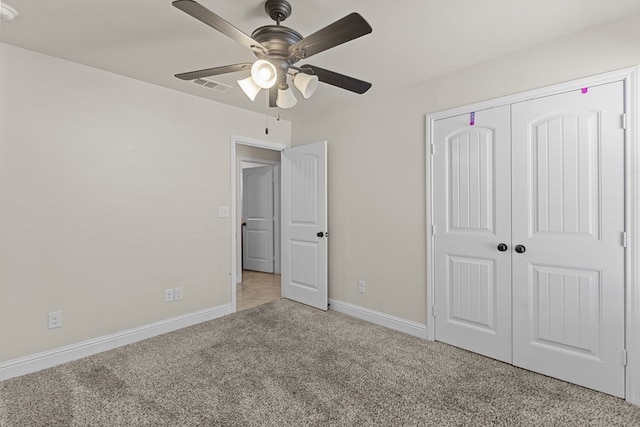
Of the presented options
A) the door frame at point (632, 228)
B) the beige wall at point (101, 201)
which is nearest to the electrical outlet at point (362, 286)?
the beige wall at point (101, 201)

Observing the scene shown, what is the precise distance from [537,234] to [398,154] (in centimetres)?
137

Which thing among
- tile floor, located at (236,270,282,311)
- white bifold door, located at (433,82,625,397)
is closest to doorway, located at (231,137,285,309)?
tile floor, located at (236,270,282,311)

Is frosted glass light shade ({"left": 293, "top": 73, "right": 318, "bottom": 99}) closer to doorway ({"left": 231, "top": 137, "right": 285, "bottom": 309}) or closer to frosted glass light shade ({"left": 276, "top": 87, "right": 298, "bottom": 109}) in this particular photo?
frosted glass light shade ({"left": 276, "top": 87, "right": 298, "bottom": 109})

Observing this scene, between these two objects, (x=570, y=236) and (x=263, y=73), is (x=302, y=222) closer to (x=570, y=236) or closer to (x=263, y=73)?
(x=263, y=73)

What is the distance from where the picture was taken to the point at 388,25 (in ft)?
6.75

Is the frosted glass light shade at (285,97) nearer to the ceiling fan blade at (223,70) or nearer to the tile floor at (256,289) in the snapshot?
the ceiling fan blade at (223,70)

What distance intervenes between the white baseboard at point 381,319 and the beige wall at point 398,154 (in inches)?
2.1

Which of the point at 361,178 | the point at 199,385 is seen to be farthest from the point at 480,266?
the point at 199,385

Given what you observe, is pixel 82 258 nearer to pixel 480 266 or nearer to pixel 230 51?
pixel 230 51

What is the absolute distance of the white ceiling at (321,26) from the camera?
6.12 feet

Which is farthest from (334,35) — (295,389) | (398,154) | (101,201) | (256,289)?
(256,289)

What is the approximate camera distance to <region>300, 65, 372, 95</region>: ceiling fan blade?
1801 millimetres

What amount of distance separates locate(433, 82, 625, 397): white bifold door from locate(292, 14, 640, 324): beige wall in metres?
0.18

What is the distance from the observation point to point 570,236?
2221 mm
